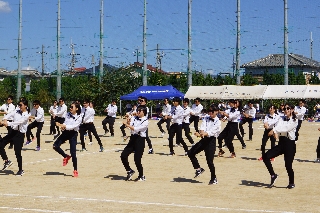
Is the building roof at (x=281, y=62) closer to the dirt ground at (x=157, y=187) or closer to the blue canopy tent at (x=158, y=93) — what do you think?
the blue canopy tent at (x=158, y=93)

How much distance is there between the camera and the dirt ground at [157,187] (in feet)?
37.0

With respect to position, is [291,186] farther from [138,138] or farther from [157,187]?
[138,138]

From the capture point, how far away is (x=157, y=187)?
1373 cm

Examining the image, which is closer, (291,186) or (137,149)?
(291,186)

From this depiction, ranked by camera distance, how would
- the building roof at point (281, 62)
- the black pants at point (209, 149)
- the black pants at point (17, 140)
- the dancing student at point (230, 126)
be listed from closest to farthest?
1. the black pants at point (209, 149)
2. the black pants at point (17, 140)
3. the dancing student at point (230, 126)
4. the building roof at point (281, 62)

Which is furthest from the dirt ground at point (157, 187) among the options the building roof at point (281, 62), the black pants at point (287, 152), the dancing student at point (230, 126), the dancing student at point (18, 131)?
the building roof at point (281, 62)

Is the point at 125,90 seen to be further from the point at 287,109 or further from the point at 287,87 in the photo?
the point at 287,109

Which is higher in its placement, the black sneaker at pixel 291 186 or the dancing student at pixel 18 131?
the dancing student at pixel 18 131

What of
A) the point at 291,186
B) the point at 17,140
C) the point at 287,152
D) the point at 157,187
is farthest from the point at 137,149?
the point at 291,186

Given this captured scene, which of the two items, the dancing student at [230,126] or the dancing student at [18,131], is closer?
the dancing student at [18,131]

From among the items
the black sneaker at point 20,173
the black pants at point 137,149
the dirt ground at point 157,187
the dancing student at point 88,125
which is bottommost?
the dirt ground at point 157,187

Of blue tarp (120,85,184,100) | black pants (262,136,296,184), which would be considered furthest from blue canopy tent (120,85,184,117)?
black pants (262,136,296,184)

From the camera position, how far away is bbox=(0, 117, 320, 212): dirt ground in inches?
444

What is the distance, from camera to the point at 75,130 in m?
15.8
